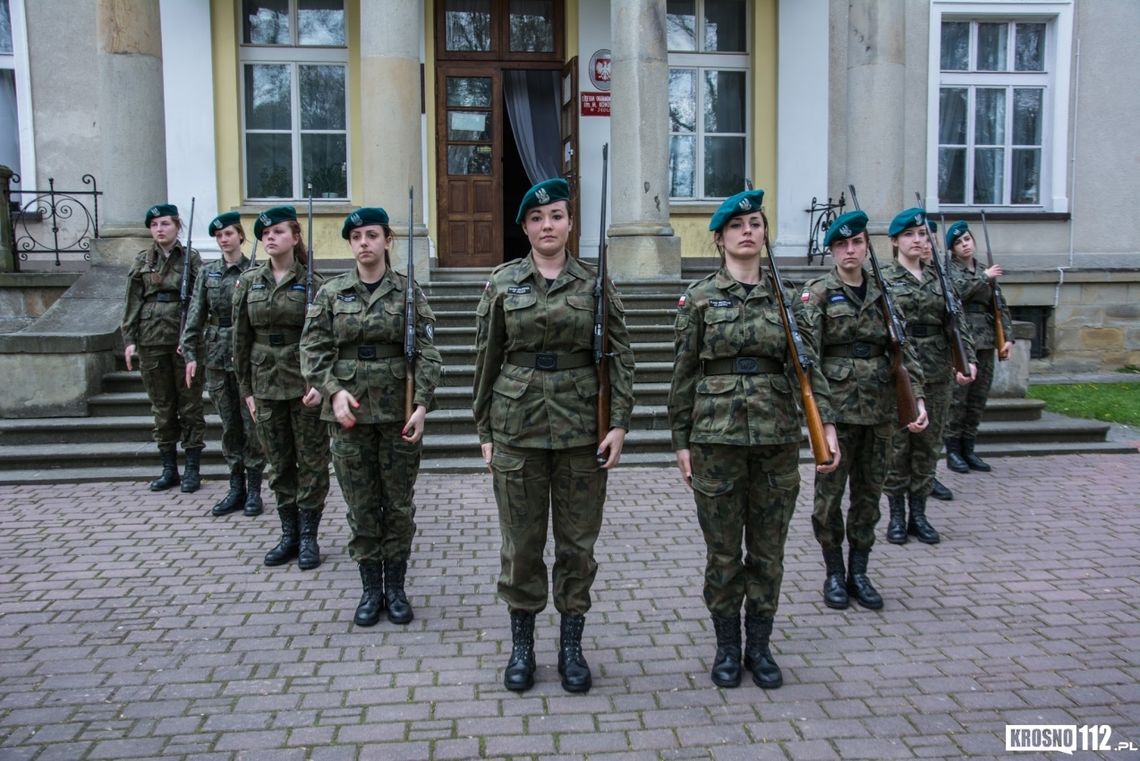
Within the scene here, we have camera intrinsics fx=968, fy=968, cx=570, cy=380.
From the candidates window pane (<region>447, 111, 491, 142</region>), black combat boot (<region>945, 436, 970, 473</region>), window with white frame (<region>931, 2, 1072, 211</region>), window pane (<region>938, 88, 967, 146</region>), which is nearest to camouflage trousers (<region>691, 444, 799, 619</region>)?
black combat boot (<region>945, 436, 970, 473</region>)

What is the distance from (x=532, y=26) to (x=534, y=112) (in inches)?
48.7

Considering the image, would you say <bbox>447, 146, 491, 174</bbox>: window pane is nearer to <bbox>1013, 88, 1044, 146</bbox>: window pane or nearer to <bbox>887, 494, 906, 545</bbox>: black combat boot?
<bbox>1013, 88, 1044, 146</bbox>: window pane

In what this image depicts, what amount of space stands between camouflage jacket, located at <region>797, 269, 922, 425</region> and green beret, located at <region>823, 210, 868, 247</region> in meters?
0.24

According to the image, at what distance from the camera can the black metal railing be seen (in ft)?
43.1

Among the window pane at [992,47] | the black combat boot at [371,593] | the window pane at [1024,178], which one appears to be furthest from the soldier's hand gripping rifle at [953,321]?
the window pane at [992,47]

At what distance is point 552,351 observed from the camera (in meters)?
4.30

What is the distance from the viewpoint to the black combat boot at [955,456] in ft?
28.3

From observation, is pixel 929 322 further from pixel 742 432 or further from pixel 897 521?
pixel 742 432

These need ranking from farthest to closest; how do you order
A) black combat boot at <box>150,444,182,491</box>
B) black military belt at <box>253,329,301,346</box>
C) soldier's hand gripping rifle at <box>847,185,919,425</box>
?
black combat boot at <box>150,444,182,491</box>
black military belt at <box>253,329,301,346</box>
soldier's hand gripping rifle at <box>847,185,919,425</box>

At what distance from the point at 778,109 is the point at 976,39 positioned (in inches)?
126

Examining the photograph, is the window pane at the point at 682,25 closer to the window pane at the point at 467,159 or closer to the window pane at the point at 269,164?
the window pane at the point at 467,159

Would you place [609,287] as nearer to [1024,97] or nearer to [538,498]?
[538,498]

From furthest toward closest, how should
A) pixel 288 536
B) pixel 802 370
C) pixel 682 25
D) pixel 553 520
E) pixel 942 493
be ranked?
pixel 682 25, pixel 942 493, pixel 288 536, pixel 553 520, pixel 802 370

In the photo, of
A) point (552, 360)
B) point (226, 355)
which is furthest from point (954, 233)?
point (226, 355)
